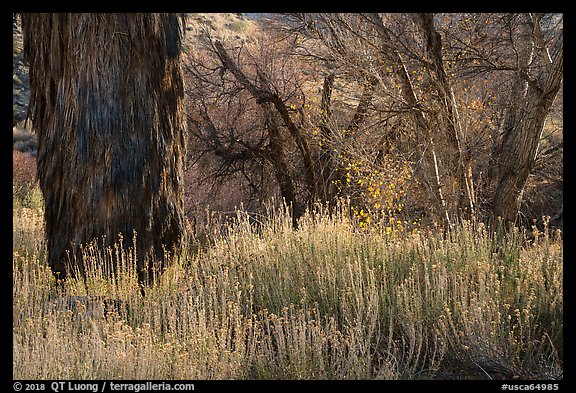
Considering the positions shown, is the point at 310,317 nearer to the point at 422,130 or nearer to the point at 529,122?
the point at 422,130

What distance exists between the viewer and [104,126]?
6730mm

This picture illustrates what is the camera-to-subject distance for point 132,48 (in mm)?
6750

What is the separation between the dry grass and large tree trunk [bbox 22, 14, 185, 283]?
0.32m

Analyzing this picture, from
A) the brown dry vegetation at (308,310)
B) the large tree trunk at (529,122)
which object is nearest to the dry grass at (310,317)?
the brown dry vegetation at (308,310)

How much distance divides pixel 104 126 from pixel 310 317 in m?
2.94

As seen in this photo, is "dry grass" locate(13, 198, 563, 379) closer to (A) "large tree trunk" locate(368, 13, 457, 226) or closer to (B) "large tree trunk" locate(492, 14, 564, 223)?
(A) "large tree trunk" locate(368, 13, 457, 226)

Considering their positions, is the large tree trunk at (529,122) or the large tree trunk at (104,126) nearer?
the large tree trunk at (104,126)

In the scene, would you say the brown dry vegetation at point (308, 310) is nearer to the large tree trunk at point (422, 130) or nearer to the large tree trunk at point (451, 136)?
the large tree trunk at point (422, 130)

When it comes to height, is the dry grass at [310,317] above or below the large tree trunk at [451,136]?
below

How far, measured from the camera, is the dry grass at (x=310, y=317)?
470 centimetres

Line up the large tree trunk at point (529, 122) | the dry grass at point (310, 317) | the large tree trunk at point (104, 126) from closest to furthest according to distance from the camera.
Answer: the dry grass at point (310, 317) → the large tree trunk at point (104, 126) → the large tree trunk at point (529, 122)

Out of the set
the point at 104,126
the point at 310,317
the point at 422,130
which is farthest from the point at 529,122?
the point at 104,126

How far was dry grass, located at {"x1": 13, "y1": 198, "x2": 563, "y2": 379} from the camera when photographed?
4.70m

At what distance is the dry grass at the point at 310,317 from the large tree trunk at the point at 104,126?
12.5 inches
